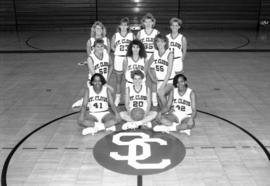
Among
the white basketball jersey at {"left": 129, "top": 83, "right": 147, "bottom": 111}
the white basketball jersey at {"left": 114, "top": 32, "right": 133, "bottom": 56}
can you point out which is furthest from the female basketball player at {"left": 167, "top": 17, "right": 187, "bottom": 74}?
the white basketball jersey at {"left": 129, "top": 83, "right": 147, "bottom": 111}

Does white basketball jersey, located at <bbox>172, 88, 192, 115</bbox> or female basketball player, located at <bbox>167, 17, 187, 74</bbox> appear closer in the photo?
white basketball jersey, located at <bbox>172, 88, 192, 115</bbox>

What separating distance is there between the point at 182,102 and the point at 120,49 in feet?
6.93

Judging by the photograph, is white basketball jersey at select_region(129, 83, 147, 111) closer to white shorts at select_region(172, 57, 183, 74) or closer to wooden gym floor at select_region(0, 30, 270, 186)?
wooden gym floor at select_region(0, 30, 270, 186)

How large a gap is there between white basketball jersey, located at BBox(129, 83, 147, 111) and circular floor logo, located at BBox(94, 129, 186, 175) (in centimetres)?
43

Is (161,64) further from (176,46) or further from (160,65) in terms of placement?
(176,46)

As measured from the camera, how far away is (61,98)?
7.38 meters

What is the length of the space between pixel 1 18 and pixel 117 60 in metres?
11.2

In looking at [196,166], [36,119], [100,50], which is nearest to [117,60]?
[100,50]

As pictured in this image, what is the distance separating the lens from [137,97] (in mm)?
5734

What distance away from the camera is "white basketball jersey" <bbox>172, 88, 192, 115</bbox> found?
18.5 feet

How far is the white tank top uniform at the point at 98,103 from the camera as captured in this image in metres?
5.70

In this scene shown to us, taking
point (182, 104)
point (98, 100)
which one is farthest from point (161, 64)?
point (98, 100)

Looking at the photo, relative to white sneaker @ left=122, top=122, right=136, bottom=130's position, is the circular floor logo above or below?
below

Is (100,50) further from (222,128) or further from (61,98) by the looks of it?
(222,128)
